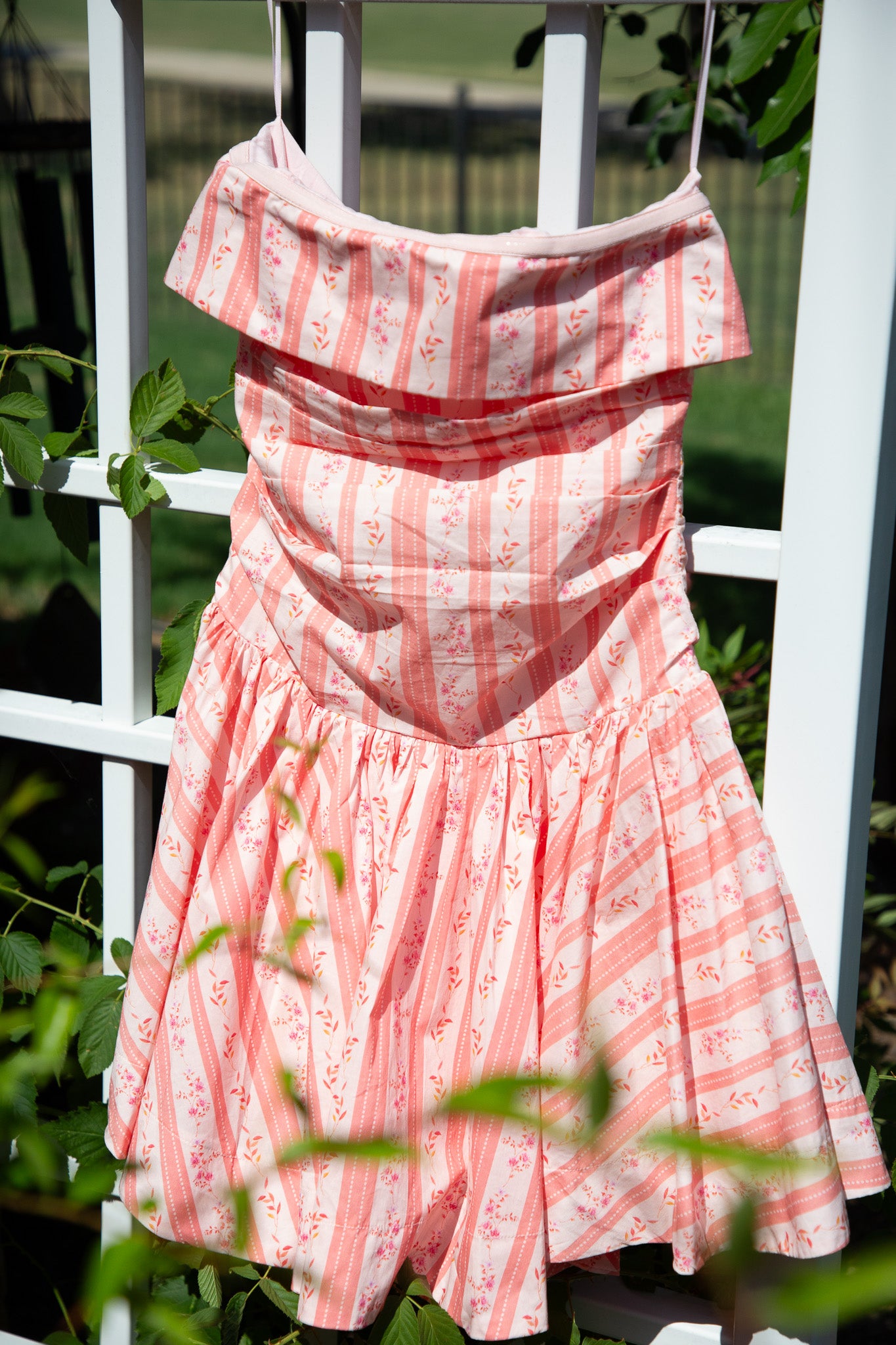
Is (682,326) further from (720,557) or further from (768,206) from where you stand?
(768,206)

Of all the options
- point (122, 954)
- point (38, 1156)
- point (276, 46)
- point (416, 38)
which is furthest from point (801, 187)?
point (416, 38)

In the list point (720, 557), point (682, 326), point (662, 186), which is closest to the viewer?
point (682, 326)

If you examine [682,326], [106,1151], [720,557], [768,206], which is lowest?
[106,1151]

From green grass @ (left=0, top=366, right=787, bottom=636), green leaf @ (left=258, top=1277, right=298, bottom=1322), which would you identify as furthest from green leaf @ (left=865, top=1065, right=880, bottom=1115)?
green grass @ (left=0, top=366, right=787, bottom=636)

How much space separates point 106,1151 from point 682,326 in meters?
0.94

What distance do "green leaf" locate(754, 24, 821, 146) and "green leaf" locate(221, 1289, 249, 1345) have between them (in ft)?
4.27

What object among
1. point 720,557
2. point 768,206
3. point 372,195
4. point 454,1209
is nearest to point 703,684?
point 720,557

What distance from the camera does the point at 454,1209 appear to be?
3.40ft

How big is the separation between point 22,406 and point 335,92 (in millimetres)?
403

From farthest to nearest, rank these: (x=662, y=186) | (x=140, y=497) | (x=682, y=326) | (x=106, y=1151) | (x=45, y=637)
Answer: (x=662, y=186), (x=45, y=637), (x=106, y=1151), (x=140, y=497), (x=682, y=326)

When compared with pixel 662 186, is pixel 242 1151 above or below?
below

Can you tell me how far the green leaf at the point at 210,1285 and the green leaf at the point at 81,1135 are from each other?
144 millimetres

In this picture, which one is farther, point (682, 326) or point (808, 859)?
point (808, 859)

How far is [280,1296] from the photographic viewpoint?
1.12 meters
